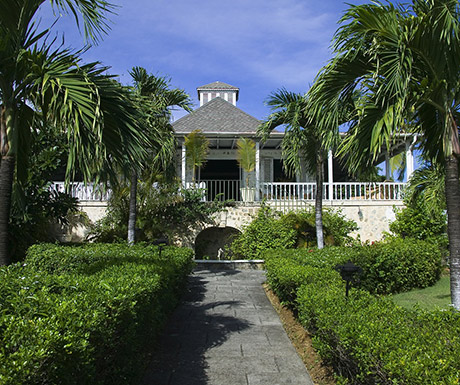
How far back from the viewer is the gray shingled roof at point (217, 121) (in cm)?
1731

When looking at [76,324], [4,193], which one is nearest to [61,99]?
[4,193]

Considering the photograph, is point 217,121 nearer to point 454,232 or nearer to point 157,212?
point 157,212

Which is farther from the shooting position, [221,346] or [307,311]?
[221,346]

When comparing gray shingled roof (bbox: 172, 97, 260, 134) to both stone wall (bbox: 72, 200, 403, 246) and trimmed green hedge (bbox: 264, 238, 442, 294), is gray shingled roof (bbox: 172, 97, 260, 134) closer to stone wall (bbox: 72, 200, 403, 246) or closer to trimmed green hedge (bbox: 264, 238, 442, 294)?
stone wall (bbox: 72, 200, 403, 246)

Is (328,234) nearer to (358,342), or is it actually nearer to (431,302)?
(431,302)

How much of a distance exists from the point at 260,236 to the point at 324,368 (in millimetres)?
9618

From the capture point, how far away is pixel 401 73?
587cm

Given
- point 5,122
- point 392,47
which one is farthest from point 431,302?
point 5,122

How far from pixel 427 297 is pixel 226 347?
5.05 m

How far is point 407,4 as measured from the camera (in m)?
6.09

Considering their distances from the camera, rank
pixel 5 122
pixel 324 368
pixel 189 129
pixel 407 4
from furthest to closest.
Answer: pixel 189 129, pixel 407 4, pixel 5 122, pixel 324 368

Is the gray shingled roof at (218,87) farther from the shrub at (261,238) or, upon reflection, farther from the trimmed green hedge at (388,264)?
the trimmed green hedge at (388,264)

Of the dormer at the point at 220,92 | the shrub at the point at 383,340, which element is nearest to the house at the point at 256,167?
the dormer at the point at 220,92

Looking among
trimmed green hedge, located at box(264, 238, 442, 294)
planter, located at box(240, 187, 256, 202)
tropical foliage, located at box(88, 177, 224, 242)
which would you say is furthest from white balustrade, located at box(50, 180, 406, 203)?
trimmed green hedge, located at box(264, 238, 442, 294)
